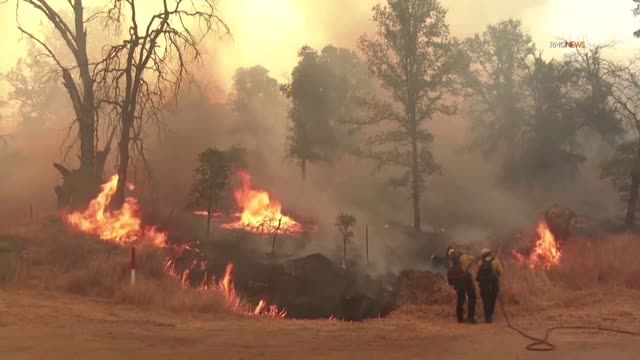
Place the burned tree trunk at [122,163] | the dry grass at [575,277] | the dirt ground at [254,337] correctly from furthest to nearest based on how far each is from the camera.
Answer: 1. the burned tree trunk at [122,163]
2. the dry grass at [575,277]
3. the dirt ground at [254,337]

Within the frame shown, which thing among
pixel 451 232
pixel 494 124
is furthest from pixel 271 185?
pixel 494 124

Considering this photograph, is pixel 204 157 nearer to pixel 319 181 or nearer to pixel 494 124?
pixel 319 181

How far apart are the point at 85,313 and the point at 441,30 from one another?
22.9m

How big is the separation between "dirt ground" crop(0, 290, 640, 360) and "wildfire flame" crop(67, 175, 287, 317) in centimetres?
331

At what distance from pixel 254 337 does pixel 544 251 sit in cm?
1530

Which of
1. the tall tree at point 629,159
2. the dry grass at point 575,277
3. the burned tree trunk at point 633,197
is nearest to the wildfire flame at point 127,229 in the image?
the dry grass at point 575,277

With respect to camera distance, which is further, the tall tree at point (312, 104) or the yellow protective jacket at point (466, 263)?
the tall tree at point (312, 104)

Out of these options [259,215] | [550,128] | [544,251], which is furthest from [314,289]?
[550,128]

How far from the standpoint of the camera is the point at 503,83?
124ft

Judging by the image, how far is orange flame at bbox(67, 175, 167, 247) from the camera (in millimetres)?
18016

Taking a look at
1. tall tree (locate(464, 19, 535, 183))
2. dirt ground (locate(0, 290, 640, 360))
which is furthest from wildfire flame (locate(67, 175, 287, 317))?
tall tree (locate(464, 19, 535, 183))

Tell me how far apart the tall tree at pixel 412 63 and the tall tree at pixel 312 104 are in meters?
4.55

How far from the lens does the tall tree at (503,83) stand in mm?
36906

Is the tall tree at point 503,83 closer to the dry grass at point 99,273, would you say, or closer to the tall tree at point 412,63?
the tall tree at point 412,63
